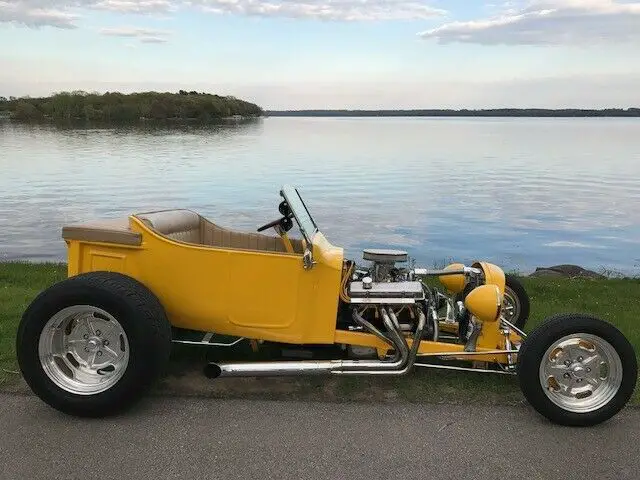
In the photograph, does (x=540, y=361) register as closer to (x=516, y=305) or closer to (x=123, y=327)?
(x=516, y=305)

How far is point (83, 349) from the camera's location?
4742mm

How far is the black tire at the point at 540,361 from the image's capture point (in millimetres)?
4473

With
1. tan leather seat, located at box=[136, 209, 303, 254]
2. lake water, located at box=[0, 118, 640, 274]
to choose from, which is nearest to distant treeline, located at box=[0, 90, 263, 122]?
lake water, located at box=[0, 118, 640, 274]

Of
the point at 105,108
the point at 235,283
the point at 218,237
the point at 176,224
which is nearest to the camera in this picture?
the point at 235,283

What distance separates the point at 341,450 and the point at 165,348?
4.68 feet

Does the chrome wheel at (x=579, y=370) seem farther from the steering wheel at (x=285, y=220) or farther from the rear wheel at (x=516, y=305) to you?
the steering wheel at (x=285, y=220)

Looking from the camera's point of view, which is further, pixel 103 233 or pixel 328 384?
pixel 328 384

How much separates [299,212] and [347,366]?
128 cm

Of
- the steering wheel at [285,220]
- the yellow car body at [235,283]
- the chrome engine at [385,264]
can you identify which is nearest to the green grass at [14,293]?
the yellow car body at [235,283]

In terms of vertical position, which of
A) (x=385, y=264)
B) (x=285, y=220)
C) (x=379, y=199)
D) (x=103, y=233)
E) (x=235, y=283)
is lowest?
(x=379, y=199)

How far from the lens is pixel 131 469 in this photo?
12.6 ft

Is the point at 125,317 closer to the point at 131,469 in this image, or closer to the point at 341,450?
the point at 131,469

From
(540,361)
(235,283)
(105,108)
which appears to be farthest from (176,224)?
(105,108)

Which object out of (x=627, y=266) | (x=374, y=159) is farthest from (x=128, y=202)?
(x=374, y=159)
